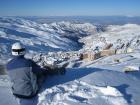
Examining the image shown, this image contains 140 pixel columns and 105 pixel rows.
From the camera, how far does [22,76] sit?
335 inches

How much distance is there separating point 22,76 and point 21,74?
68 millimetres

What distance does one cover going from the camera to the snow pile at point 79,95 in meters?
8.66

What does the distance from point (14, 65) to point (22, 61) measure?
27cm

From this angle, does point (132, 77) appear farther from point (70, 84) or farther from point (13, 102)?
point (13, 102)

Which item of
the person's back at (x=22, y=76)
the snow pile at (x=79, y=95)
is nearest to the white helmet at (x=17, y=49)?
the person's back at (x=22, y=76)

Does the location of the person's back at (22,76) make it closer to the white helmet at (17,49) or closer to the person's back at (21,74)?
the person's back at (21,74)

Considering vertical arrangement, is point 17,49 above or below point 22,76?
above

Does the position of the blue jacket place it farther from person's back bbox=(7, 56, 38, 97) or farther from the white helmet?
the white helmet

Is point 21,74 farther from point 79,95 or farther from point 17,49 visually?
point 79,95

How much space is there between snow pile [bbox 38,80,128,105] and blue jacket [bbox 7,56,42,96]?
1.93 ft

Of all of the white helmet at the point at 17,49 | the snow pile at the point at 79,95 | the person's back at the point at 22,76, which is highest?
the white helmet at the point at 17,49

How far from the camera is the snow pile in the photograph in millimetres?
8656

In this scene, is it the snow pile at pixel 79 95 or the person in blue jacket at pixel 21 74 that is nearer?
the person in blue jacket at pixel 21 74

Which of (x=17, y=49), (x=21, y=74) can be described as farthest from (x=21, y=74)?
(x=17, y=49)
